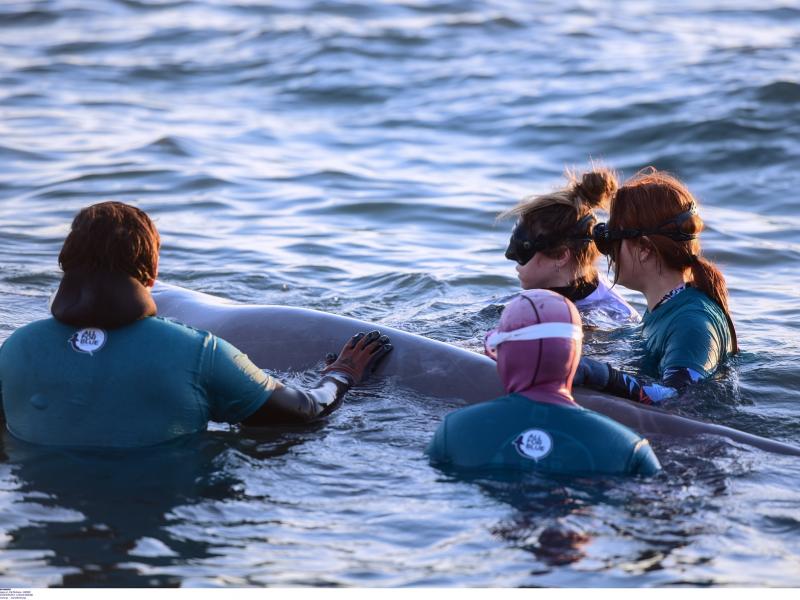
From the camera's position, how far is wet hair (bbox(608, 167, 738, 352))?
6.25 metres

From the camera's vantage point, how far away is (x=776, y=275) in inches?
386

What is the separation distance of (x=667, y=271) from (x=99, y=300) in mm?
3128

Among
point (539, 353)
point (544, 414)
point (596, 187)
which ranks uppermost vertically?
point (596, 187)

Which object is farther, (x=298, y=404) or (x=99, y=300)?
(x=298, y=404)

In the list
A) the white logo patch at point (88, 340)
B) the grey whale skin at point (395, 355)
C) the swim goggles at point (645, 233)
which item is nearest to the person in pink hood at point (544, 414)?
the grey whale skin at point (395, 355)

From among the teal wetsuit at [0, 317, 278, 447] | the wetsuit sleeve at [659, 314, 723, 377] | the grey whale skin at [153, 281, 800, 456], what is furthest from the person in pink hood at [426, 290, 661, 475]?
the wetsuit sleeve at [659, 314, 723, 377]

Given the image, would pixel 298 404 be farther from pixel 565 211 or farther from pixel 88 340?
pixel 565 211

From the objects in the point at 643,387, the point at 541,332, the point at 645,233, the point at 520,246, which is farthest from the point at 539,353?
the point at 520,246

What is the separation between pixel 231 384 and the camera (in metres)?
4.86

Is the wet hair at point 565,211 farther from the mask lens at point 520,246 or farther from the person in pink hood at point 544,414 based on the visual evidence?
the person in pink hood at point 544,414

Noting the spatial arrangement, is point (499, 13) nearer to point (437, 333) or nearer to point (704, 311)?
point (437, 333)

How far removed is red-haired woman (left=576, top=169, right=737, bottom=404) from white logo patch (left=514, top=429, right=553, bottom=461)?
1571 mm

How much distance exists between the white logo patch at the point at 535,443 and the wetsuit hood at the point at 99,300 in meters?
1.59

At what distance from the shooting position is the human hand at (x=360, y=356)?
5.89 metres
